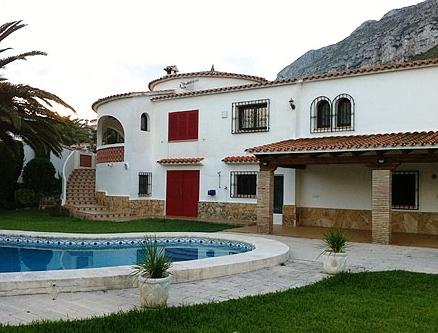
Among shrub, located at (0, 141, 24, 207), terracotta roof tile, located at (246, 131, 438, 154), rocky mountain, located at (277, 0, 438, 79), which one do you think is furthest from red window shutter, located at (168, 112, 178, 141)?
rocky mountain, located at (277, 0, 438, 79)

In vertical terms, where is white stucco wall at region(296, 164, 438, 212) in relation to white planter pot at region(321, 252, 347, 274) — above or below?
above

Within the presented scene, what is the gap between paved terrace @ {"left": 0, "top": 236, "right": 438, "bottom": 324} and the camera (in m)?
6.26

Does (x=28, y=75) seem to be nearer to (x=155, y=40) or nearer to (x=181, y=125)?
(x=155, y=40)

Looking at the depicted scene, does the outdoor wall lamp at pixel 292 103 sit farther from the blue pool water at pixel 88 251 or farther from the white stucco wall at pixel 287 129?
the blue pool water at pixel 88 251

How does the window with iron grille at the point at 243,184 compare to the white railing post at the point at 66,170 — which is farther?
the white railing post at the point at 66,170

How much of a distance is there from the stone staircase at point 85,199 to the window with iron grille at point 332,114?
10.0 m

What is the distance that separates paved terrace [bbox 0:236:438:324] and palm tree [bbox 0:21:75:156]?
1200 centimetres

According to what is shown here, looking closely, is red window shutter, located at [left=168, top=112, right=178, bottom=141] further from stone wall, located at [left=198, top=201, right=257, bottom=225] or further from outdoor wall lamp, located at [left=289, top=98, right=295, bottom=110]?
outdoor wall lamp, located at [left=289, top=98, right=295, bottom=110]

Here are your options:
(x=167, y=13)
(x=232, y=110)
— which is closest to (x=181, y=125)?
(x=232, y=110)

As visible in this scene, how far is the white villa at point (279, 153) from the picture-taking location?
1582cm

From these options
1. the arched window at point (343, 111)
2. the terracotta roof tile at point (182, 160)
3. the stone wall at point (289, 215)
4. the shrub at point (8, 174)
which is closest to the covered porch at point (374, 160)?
the arched window at point (343, 111)

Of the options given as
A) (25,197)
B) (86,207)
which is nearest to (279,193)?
(86,207)

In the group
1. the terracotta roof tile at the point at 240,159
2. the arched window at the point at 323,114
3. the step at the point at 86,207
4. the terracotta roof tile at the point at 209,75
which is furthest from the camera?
the terracotta roof tile at the point at 209,75

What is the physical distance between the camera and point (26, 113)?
19906mm
